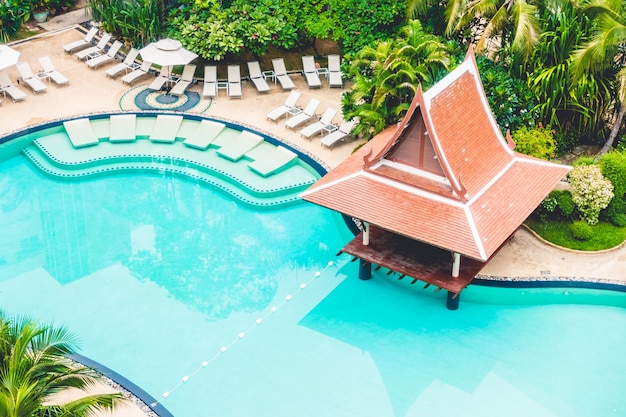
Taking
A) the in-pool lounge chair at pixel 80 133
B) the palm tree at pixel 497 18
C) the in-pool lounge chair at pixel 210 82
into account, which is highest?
the palm tree at pixel 497 18

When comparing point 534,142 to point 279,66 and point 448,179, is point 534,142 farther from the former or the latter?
point 279,66

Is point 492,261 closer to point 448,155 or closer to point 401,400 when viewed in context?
point 448,155

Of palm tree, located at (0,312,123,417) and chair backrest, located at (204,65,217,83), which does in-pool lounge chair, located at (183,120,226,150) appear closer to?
chair backrest, located at (204,65,217,83)

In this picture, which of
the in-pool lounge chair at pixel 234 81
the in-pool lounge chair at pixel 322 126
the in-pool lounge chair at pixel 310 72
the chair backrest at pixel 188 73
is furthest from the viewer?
the chair backrest at pixel 188 73

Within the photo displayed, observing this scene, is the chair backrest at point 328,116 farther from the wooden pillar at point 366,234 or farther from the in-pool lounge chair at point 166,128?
the wooden pillar at point 366,234

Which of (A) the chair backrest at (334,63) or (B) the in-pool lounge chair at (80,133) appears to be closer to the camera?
(B) the in-pool lounge chair at (80,133)

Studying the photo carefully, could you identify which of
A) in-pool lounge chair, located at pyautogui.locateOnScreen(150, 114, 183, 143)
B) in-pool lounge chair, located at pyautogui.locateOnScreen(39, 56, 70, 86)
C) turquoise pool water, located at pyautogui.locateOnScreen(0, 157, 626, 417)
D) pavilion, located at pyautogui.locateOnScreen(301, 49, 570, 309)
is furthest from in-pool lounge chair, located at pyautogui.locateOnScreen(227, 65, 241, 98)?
pavilion, located at pyautogui.locateOnScreen(301, 49, 570, 309)

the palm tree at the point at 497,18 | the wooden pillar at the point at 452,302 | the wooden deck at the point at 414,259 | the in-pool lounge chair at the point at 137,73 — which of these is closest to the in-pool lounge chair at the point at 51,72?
the in-pool lounge chair at the point at 137,73
